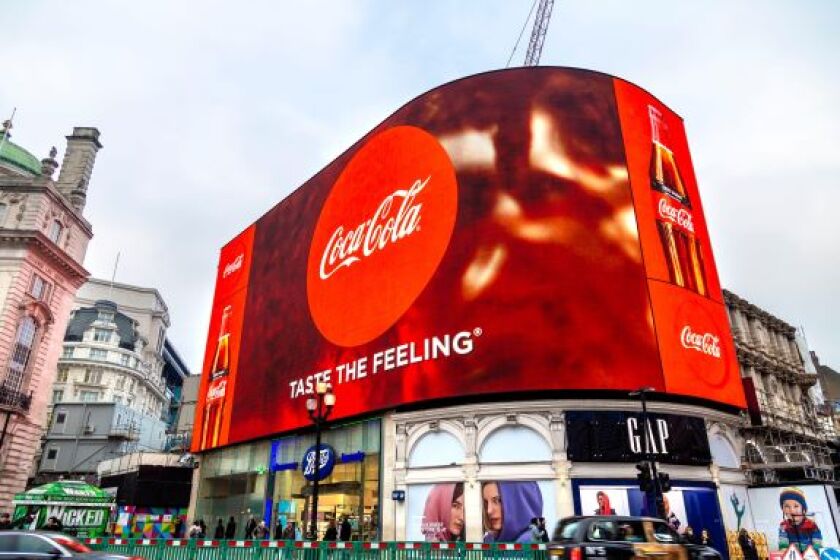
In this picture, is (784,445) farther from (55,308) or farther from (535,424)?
(55,308)

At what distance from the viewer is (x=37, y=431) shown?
43938 millimetres

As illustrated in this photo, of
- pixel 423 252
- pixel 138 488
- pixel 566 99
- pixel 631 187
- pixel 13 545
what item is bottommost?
pixel 13 545

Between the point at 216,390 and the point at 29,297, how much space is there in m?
15.7

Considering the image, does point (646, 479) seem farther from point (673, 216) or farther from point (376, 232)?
point (376, 232)

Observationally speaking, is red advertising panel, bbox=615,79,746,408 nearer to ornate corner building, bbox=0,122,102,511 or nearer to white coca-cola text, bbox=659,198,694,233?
white coca-cola text, bbox=659,198,694,233

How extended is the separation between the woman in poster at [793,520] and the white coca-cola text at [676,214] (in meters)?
13.1

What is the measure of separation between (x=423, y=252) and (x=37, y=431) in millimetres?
35555

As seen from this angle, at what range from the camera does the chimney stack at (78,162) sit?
52062 mm

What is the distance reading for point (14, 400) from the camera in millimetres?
41156

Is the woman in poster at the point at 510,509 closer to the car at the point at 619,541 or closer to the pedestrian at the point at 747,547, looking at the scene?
the pedestrian at the point at 747,547

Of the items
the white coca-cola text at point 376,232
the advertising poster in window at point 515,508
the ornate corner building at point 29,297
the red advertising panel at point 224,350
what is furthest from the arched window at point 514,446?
the ornate corner building at point 29,297

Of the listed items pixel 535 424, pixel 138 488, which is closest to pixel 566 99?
pixel 535 424

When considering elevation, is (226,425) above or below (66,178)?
below

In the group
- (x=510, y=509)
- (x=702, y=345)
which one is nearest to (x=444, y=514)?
(x=510, y=509)
